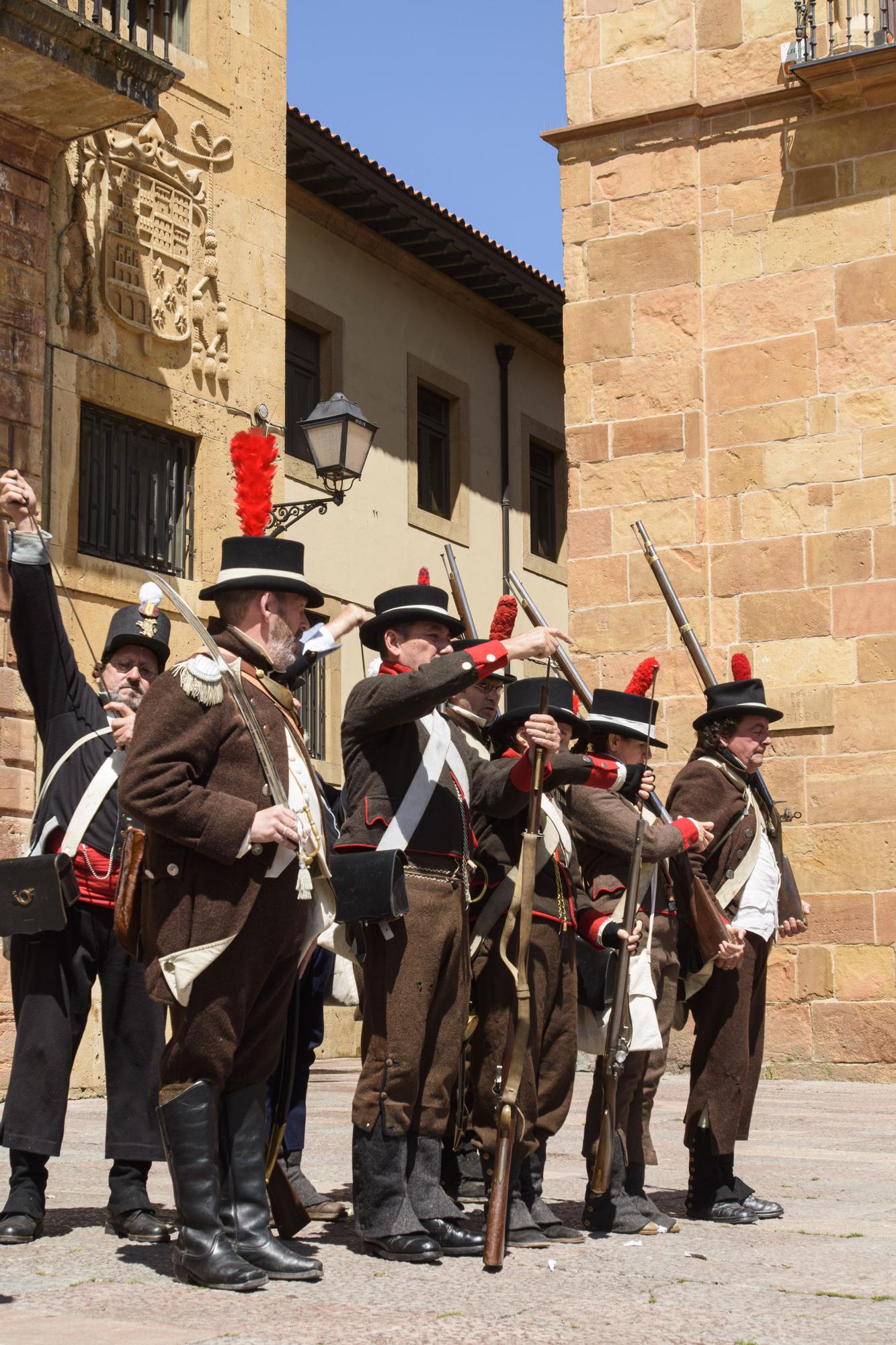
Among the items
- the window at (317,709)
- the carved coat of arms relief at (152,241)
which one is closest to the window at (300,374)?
the window at (317,709)

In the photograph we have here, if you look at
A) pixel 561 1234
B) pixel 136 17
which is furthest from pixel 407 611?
pixel 136 17

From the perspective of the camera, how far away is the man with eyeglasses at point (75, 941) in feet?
17.9

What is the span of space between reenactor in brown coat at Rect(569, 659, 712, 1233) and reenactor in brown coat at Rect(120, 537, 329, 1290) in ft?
4.58

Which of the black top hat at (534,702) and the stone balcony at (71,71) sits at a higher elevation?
the stone balcony at (71,71)

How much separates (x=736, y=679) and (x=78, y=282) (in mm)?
6555

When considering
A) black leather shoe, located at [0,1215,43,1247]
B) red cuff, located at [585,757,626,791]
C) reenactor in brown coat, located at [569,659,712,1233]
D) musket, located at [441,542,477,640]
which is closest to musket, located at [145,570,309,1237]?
black leather shoe, located at [0,1215,43,1247]

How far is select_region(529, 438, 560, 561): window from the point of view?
22.7 metres

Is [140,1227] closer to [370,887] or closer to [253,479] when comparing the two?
[370,887]

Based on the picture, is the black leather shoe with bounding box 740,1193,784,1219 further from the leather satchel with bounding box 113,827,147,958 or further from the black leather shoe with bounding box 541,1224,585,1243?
the leather satchel with bounding box 113,827,147,958

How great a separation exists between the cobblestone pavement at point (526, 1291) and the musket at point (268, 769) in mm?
165

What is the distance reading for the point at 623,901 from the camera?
249 inches

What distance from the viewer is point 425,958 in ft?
17.4

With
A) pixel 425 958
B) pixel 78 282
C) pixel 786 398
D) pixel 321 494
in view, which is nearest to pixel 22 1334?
pixel 425 958

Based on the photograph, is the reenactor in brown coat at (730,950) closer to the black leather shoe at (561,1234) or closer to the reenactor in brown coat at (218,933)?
the black leather shoe at (561,1234)
